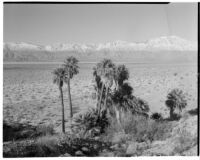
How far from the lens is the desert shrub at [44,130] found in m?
5.97

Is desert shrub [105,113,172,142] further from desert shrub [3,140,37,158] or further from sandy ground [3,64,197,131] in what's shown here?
desert shrub [3,140,37,158]

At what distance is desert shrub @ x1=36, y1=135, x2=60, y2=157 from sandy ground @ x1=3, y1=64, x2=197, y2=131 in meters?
0.29

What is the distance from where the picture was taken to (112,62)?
6121 millimetres

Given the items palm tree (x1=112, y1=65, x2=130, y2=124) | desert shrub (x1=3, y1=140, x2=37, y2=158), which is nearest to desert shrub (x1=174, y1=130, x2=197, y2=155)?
palm tree (x1=112, y1=65, x2=130, y2=124)

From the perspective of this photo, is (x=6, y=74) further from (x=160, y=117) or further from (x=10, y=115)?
(x=160, y=117)

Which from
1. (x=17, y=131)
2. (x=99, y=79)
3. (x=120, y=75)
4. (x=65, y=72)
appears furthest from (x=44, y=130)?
(x=120, y=75)

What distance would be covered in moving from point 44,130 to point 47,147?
0.33 metres

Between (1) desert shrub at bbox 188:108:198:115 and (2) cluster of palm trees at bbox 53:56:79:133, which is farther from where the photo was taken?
(1) desert shrub at bbox 188:108:198:115

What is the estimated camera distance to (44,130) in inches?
236

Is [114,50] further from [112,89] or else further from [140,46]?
[112,89]

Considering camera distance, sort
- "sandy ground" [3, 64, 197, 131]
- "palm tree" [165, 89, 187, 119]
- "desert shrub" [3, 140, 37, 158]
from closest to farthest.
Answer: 1. "desert shrub" [3, 140, 37, 158]
2. "sandy ground" [3, 64, 197, 131]
3. "palm tree" [165, 89, 187, 119]

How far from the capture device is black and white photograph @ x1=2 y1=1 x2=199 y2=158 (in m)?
5.93

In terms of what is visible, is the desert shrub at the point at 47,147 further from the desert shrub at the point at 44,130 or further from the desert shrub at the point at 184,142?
the desert shrub at the point at 184,142

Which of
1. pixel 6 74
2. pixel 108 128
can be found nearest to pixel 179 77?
pixel 108 128
